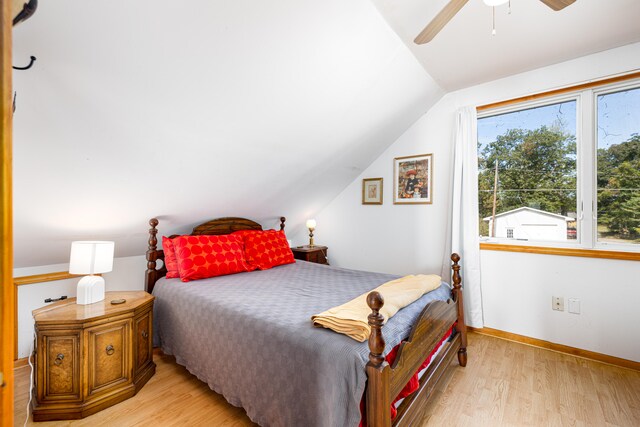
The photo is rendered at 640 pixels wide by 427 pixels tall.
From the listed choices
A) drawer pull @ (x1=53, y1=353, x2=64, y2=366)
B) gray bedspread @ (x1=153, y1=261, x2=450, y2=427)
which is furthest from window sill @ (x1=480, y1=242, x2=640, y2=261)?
drawer pull @ (x1=53, y1=353, x2=64, y2=366)

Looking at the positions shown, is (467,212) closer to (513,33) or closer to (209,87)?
(513,33)

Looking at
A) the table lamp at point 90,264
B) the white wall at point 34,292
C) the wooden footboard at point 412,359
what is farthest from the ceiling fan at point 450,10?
the white wall at point 34,292

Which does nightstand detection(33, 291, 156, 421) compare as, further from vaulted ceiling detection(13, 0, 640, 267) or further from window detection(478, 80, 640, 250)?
window detection(478, 80, 640, 250)

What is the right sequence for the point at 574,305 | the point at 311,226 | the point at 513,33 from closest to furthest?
the point at 513,33
the point at 574,305
the point at 311,226

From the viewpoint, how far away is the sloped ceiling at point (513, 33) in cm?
180

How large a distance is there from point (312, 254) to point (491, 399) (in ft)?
7.53

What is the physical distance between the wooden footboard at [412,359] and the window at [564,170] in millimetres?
1106

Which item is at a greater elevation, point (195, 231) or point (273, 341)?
point (195, 231)

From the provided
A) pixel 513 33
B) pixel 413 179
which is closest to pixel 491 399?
pixel 413 179

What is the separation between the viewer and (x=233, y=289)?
6.96 ft

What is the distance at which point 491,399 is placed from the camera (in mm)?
1871

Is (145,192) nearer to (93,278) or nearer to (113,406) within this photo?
(93,278)

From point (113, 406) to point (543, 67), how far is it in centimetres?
418

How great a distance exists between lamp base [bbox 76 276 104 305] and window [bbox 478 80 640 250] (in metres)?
3.36
